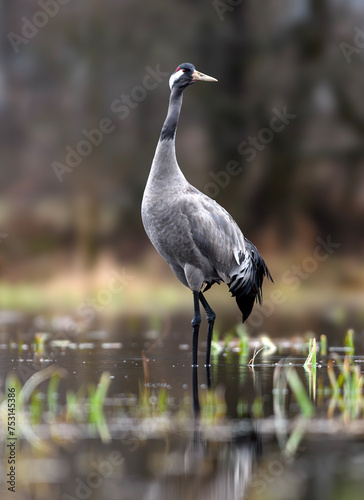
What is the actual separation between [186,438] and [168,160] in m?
3.65

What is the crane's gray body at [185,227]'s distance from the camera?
25.0 ft

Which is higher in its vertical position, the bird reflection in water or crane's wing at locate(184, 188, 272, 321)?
crane's wing at locate(184, 188, 272, 321)

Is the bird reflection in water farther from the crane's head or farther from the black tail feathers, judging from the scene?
the crane's head

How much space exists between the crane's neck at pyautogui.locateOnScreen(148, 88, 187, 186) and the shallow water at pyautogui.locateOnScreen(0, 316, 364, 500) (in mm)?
1601

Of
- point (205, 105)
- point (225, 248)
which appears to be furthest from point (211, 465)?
point (205, 105)

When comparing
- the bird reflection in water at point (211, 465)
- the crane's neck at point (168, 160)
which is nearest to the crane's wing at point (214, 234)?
the crane's neck at point (168, 160)

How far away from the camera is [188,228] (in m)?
7.66

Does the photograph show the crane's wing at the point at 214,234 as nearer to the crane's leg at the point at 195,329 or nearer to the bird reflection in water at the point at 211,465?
the crane's leg at the point at 195,329

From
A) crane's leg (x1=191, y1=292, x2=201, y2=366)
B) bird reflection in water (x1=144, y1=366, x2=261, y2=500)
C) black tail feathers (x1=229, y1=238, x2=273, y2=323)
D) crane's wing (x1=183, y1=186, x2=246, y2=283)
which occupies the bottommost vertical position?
bird reflection in water (x1=144, y1=366, x2=261, y2=500)

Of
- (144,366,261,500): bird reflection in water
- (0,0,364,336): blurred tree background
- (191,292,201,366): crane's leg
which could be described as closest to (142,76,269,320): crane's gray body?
(191,292,201,366): crane's leg

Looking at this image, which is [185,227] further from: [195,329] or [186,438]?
[186,438]

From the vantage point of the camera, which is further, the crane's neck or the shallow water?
the crane's neck

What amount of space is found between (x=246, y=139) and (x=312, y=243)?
3.08 meters

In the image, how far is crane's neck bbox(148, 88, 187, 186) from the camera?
25.5 ft
